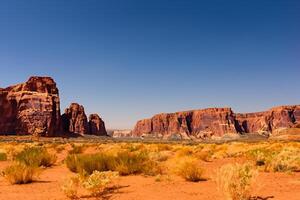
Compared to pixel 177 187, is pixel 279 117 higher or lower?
higher

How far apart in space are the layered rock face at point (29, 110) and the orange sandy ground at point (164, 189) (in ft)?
279

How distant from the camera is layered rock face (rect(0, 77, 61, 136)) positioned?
309 ft

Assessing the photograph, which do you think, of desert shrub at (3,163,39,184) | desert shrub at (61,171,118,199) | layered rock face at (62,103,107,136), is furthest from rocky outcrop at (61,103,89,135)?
desert shrub at (61,171,118,199)

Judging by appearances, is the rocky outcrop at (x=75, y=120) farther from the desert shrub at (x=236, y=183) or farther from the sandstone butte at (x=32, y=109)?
the desert shrub at (x=236, y=183)

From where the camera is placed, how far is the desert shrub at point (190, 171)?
10633mm

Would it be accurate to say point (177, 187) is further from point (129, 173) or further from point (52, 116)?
point (52, 116)

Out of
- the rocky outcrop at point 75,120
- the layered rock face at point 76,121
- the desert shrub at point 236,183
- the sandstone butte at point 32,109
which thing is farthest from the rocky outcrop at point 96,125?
the desert shrub at point 236,183

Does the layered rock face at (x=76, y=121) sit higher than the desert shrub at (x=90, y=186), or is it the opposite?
the layered rock face at (x=76, y=121)

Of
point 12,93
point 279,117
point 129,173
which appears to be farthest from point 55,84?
point 279,117

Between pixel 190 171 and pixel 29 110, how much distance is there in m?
93.8

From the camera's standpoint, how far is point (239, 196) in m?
6.92

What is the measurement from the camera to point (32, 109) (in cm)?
9675

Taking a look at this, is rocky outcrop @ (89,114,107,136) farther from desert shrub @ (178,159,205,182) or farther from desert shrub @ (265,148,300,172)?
desert shrub @ (178,159,205,182)

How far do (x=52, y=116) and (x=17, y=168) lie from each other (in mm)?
90138
